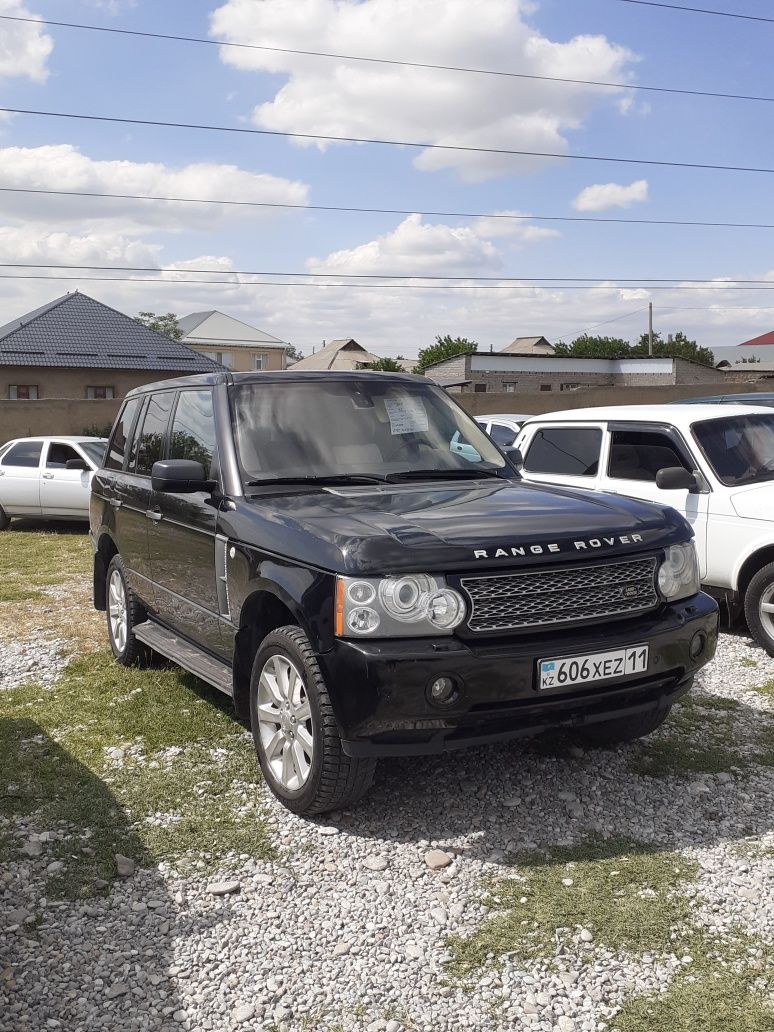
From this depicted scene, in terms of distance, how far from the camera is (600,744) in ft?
16.3

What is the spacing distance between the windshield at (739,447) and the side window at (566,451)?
99 cm

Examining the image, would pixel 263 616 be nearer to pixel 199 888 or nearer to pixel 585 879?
pixel 199 888

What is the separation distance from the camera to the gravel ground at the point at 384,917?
9.53ft

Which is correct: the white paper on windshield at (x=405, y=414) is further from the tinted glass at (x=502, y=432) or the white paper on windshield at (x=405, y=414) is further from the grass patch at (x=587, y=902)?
the tinted glass at (x=502, y=432)

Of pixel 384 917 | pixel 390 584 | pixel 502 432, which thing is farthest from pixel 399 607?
pixel 502 432

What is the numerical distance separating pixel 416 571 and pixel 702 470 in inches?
172

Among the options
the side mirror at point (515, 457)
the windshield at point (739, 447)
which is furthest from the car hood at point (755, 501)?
the side mirror at point (515, 457)

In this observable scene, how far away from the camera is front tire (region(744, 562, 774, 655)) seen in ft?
21.9

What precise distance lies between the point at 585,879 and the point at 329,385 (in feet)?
9.50

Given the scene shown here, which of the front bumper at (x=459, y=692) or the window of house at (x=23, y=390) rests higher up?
the window of house at (x=23, y=390)

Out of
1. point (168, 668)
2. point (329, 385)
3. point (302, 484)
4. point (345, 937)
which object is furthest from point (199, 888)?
point (168, 668)

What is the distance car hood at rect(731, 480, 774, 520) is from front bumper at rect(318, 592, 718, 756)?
3.35 m

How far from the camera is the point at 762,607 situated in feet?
22.1

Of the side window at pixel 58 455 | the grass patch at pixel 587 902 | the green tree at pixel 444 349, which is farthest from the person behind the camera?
the green tree at pixel 444 349
